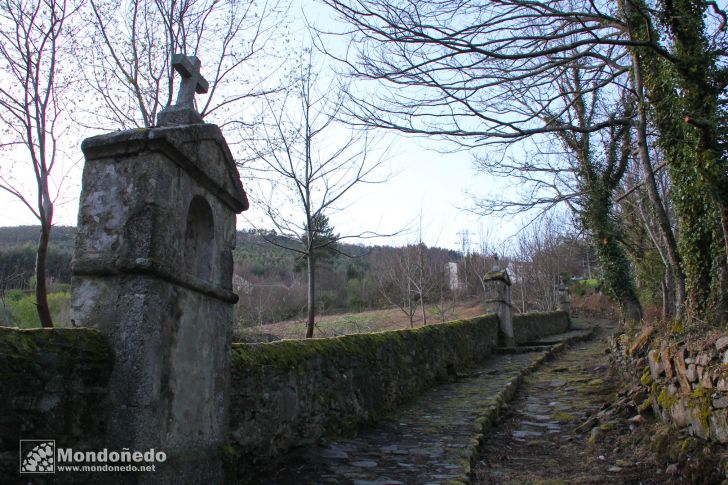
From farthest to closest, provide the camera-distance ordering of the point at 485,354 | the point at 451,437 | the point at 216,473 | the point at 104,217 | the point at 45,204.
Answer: the point at 485,354 < the point at 45,204 < the point at 451,437 < the point at 216,473 < the point at 104,217

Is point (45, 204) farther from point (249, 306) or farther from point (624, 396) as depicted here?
point (249, 306)

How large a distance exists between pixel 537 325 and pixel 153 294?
17420 mm

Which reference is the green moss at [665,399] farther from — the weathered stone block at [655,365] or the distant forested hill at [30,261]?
the distant forested hill at [30,261]

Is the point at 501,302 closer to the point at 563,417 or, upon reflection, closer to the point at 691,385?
the point at 563,417

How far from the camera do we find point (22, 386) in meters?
2.38

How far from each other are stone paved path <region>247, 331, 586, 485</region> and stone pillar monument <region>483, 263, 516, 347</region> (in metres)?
6.25

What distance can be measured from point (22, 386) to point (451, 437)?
4.28 metres

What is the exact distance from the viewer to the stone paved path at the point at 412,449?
413cm

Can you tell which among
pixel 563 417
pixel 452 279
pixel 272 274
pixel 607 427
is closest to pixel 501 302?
pixel 563 417

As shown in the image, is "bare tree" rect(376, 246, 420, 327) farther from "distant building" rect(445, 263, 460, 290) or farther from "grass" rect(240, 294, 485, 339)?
"distant building" rect(445, 263, 460, 290)

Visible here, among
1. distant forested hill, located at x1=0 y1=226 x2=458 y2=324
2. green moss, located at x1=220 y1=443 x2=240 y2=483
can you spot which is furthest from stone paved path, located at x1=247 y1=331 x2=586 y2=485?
distant forested hill, located at x1=0 y1=226 x2=458 y2=324

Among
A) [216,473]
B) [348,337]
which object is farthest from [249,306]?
[216,473]

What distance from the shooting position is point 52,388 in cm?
250

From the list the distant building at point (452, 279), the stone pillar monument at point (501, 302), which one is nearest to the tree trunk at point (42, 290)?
the stone pillar monument at point (501, 302)
